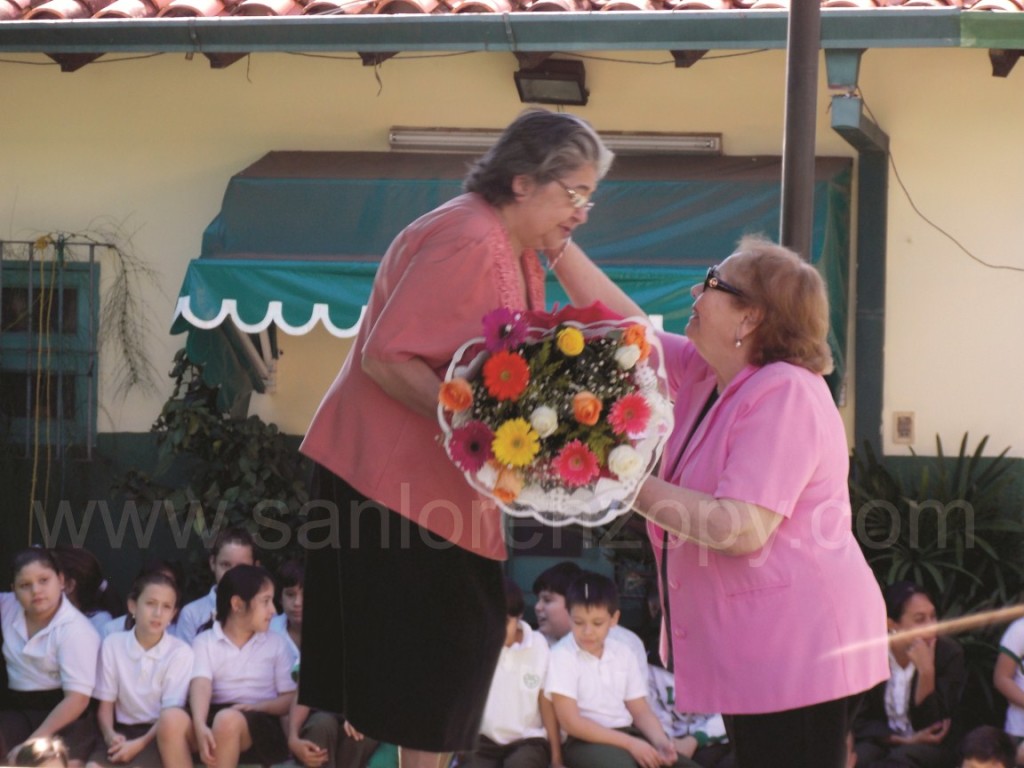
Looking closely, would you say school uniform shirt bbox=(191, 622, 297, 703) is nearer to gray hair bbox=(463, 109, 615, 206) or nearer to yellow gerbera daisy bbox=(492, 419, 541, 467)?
gray hair bbox=(463, 109, 615, 206)

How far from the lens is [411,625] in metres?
3.16

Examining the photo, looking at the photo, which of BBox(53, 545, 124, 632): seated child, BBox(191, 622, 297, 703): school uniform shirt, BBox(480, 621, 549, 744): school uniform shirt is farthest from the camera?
BBox(53, 545, 124, 632): seated child

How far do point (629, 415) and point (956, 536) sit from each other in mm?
4339

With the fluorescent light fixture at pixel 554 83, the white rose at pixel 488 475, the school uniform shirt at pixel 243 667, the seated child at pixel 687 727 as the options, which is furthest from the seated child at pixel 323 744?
the white rose at pixel 488 475

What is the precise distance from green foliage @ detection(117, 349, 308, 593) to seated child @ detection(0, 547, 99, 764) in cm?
112

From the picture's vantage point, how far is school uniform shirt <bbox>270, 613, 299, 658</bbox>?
6.54 metres

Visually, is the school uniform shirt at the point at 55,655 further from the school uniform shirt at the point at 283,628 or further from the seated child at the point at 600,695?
the seated child at the point at 600,695

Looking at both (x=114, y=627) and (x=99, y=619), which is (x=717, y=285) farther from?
(x=99, y=619)

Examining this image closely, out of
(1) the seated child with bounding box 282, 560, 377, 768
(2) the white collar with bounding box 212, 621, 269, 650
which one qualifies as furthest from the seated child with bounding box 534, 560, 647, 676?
(2) the white collar with bounding box 212, 621, 269, 650

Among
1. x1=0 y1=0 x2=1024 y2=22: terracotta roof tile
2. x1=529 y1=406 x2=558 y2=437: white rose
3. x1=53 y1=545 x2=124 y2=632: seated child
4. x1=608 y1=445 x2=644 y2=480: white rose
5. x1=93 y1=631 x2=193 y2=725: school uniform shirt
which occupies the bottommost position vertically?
x1=93 y1=631 x2=193 y2=725: school uniform shirt

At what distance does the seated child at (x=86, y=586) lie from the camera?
6801 millimetres

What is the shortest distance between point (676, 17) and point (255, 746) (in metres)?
3.61

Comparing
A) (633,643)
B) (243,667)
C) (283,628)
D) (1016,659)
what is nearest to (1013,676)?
(1016,659)

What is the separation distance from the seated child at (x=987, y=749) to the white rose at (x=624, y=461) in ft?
11.9
